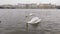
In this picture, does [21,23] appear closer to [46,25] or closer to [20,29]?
[20,29]

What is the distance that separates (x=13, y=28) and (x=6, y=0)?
1473mm

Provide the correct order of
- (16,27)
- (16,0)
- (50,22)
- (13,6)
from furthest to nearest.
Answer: (16,0) → (13,6) → (50,22) → (16,27)

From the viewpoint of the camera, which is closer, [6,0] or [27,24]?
[27,24]

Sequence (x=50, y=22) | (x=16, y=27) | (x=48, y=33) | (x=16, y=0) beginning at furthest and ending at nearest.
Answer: (x=16, y=0) < (x=50, y=22) < (x=16, y=27) < (x=48, y=33)

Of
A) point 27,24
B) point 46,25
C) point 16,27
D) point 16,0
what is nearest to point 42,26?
point 46,25

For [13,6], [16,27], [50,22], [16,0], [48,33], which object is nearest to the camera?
[48,33]

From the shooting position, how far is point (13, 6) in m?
2.31

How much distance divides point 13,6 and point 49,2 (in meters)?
0.83

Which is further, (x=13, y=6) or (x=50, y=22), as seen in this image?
(x=13, y=6)

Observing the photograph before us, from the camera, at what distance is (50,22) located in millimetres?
1331

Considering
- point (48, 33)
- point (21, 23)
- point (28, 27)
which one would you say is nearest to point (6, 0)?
point (21, 23)

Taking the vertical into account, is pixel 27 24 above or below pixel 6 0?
below

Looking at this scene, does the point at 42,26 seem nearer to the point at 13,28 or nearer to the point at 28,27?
the point at 28,27

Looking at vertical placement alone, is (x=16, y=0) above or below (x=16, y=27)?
above
